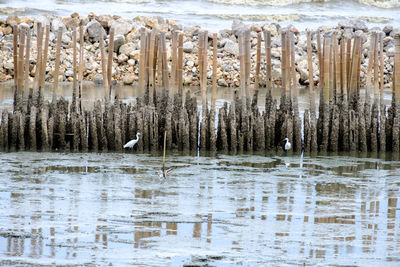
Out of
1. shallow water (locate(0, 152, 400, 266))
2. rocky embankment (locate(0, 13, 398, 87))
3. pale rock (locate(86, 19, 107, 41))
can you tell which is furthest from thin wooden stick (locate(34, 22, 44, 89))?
pale rock (locate(86, 19, 107, 41))

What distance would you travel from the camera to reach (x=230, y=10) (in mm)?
51469

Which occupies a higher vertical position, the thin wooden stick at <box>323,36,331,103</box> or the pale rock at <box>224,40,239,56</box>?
the pale rock at <box>224,40,239,56</box>

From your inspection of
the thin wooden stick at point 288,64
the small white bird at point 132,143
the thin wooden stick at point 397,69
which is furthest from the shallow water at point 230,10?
the small white bird at point 132,143

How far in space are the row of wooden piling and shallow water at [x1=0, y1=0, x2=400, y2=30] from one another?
26500 mm

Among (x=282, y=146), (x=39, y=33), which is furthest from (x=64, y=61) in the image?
(x=282, y=146)

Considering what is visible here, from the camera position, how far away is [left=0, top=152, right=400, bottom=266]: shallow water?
8.69 metres

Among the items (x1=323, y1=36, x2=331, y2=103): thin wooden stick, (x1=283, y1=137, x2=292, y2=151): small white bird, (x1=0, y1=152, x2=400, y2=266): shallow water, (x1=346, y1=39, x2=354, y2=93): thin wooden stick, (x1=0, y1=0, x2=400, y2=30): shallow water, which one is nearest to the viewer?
(x1=0, y1=152, x2=400, y2=266): shallow water

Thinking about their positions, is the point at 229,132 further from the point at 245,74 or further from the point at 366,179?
the point at 366,179

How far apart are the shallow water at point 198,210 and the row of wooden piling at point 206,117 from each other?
1.71 feet

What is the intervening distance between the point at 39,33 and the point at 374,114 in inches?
304

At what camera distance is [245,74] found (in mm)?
16203

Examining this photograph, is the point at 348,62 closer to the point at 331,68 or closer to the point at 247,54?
the point at 331,68

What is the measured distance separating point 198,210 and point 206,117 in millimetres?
5355

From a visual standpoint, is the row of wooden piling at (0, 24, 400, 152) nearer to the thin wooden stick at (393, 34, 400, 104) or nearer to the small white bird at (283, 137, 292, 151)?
the thin wooden stick at (393, 34, 400, 104)
